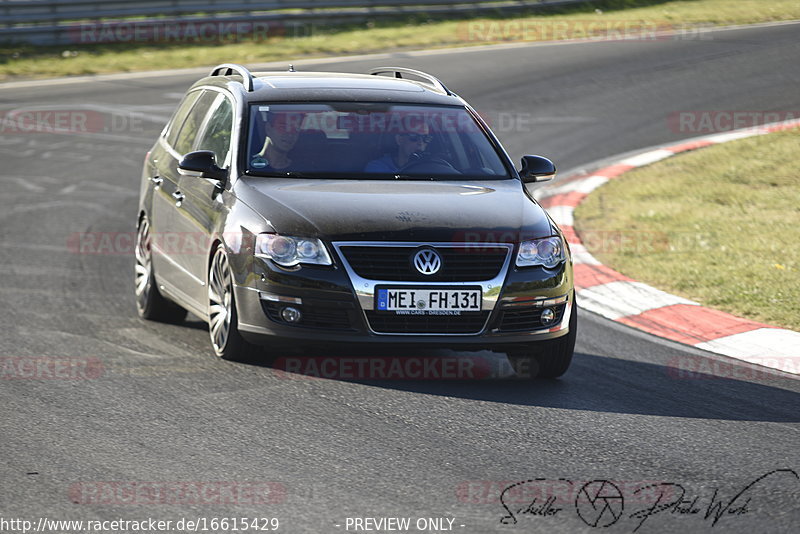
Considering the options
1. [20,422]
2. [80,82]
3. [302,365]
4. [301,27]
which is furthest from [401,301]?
[301,27]

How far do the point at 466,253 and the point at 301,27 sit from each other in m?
20.8

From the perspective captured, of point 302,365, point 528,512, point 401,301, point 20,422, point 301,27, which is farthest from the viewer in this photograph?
point 301,27

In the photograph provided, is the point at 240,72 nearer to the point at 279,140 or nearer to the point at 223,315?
the point at 279,140

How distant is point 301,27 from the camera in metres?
26.9

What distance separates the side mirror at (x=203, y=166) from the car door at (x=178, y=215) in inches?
17.8

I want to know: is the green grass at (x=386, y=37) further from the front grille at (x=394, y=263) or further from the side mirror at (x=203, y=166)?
the front grille at (x=394, y=263)

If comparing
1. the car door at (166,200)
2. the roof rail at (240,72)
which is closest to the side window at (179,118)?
the car door at (166,200)

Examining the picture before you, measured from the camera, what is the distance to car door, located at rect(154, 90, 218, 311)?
8.07m

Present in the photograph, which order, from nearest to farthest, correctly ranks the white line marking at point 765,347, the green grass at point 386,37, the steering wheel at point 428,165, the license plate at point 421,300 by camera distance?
1. the license plate at point 421,300
2. the steering wheel at point 428,165
3. the white line marking at point 765,347
4. the green grass at point 386,37

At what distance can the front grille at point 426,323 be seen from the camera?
6.87 m

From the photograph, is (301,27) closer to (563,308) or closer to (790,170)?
(790,170)

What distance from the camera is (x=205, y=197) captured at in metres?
7.84

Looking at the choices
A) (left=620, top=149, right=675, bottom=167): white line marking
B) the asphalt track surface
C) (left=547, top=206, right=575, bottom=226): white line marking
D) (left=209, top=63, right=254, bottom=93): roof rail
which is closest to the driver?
(left=209, top=63, right=254, bottom=93): roof rail

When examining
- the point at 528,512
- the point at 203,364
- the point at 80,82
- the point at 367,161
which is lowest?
the point at 80,82
